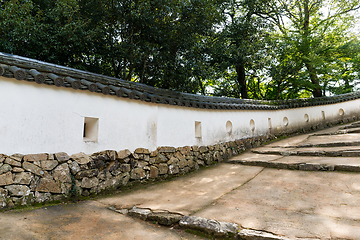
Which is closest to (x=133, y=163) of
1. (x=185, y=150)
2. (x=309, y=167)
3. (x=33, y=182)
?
(x=185, y=150)

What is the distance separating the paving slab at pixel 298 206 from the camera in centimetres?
271

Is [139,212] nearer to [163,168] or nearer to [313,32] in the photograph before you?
[163,168]

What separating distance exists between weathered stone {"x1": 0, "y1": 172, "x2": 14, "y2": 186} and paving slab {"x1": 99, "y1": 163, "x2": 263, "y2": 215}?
1500 mm

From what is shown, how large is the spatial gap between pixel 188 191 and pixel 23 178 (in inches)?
117

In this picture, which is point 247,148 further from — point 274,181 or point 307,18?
point 307,18

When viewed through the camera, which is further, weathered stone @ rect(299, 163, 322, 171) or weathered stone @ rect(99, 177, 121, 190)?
weathered stone @ rect(299, 163, 322, 171)

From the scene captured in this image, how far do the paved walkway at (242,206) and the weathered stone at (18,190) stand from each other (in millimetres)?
316

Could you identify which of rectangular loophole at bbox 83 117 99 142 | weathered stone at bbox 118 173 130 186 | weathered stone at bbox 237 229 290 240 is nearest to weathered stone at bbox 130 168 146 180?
weathered stone at bbox 118 173 130 186

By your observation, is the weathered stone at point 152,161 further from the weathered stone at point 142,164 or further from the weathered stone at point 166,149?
the weathered stone at point 166,149

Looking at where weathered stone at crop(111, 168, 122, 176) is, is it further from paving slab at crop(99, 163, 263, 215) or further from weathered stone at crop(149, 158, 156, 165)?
weathered stone at crop(149, 158, 156, 165)

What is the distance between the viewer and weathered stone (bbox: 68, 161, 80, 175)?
160 inches

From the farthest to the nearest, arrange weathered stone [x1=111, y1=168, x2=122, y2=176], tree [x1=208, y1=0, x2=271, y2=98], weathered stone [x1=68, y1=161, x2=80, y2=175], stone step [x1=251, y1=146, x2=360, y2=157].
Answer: tree [x1=208, y1=0, x2=271, y2=98], stone step [x1=251, y1=146, x2=360, y2=157], weathered stone [x1=111, y1=168, x2=122, y2=176], weathered stone [x1=68, y1=161, x2=80, y2=175]

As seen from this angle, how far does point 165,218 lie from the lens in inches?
130

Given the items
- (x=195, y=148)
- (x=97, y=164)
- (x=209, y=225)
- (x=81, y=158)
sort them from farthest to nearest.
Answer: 1. (x=195, y=148)
2. (x=97, y=164)
3. (x=81, y=158)
4. (x=209, y=225)
